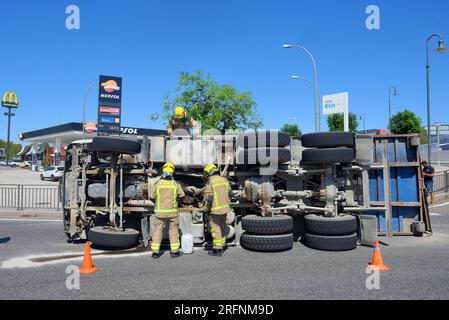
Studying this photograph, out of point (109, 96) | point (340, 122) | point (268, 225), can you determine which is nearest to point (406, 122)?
point (340, 122)

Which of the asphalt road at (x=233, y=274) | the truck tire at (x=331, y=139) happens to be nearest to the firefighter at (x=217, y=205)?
the asphalt road at (x=233, y=274)

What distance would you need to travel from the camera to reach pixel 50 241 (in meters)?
7.71

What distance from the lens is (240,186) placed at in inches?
286

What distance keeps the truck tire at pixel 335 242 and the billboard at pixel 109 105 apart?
18.5 meters

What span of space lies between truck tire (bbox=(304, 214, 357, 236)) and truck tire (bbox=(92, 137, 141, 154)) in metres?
3.87

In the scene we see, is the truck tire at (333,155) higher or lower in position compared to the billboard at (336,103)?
lower

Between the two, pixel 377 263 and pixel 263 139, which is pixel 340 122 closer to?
pixel 263 139

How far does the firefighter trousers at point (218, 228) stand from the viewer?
6.29 metres

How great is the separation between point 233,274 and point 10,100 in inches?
2764

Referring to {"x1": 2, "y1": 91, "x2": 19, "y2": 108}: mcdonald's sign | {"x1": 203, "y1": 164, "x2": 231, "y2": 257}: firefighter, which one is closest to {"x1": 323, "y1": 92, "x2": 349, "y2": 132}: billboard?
{"x1": 203, "y1": 164, "x2": 231, "y2": 257}: firefighter

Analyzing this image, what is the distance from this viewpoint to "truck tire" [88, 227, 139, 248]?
662 centimetres

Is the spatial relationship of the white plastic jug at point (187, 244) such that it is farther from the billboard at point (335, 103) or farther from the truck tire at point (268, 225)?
the billboard at point (335, 103)

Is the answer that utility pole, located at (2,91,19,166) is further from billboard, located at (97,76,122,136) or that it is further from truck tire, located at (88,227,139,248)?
truck tire, located at (88,227,139,248)
